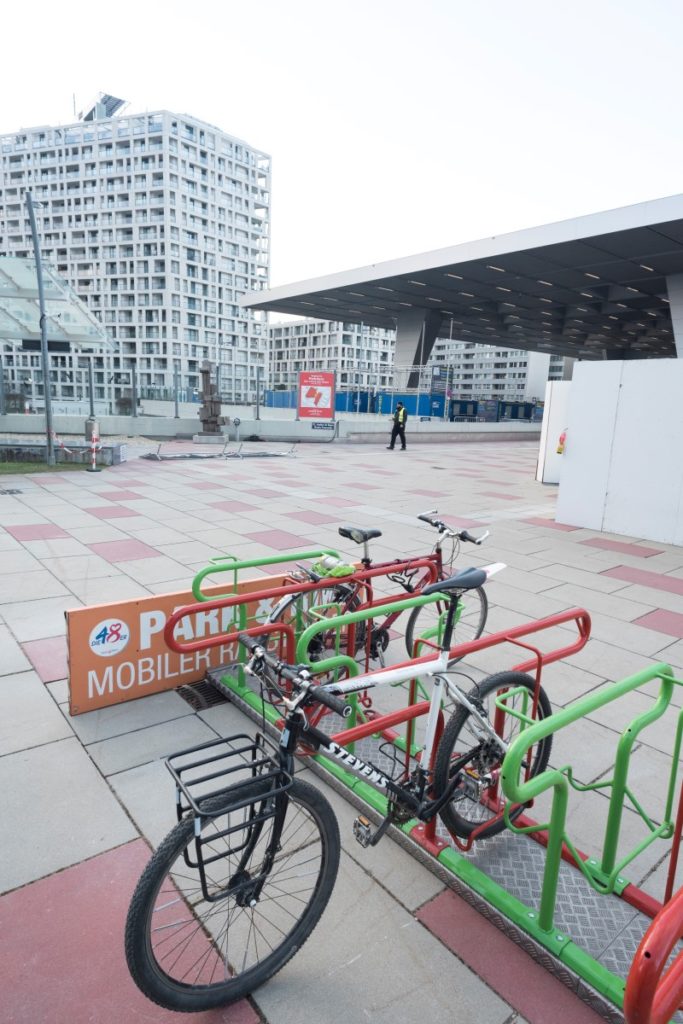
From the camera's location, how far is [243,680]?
4.04m

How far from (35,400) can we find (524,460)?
19841 mm

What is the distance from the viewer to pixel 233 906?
2.22 meters

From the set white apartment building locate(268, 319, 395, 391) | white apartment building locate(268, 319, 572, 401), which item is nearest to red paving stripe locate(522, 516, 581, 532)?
white apartment building locate(268, 319, 572, 401)

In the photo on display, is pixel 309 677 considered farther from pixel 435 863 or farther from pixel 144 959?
pixel 435 863

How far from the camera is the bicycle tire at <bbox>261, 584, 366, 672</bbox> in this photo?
411 cm

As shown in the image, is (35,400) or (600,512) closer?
(600,512)

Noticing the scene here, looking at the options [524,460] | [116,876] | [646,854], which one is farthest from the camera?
[524,460]

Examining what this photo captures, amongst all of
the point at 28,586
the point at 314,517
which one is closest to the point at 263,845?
the point at 28,586

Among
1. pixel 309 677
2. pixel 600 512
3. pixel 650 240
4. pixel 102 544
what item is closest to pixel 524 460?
pixel 650 240

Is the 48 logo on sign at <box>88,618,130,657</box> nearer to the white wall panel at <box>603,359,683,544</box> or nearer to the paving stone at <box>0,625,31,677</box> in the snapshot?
the paving stone at <box>0,625,31,677</box>

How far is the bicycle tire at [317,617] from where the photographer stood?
4105 mm

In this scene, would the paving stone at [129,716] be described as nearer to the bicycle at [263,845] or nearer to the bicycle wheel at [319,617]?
the bicycle wheel at [319,617]

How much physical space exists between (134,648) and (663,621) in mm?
4829

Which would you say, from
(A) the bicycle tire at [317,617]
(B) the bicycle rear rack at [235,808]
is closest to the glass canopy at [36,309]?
(A) the bicycle tire at [317,617]
